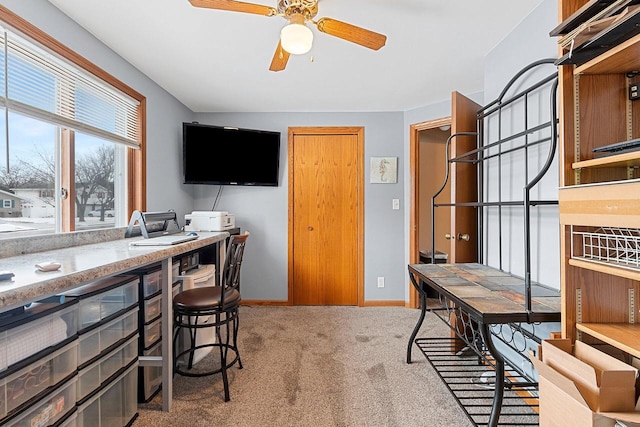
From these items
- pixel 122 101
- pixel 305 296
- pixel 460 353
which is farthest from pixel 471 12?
pixel 305 296

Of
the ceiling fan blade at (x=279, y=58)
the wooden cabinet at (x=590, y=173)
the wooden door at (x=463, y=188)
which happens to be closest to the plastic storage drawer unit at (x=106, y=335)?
the ceiling fan blade at (x=279, y=58)

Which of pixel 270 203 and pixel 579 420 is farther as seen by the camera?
pixel 270 203

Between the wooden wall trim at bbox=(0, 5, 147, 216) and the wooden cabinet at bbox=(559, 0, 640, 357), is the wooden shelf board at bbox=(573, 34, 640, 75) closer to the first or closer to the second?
the wooden cabinet at bbox=(559, 0, 640, 357)

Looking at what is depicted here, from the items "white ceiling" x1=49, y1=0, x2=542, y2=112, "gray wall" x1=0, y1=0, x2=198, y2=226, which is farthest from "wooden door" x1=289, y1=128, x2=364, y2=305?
"gray wall" x1=0, y1=0, x2=198, y2=226

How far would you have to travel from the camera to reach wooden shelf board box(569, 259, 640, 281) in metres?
0.94

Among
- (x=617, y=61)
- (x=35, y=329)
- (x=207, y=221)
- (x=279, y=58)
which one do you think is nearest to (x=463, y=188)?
(x=617, y=61)

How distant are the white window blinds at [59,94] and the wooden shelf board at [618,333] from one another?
2708mm

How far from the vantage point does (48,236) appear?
175 cm

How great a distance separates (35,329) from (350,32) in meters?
1.83

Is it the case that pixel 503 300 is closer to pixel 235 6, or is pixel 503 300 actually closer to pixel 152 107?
pixel 235 6

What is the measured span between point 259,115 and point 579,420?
362cm

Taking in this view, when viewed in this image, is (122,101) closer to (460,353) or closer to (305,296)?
(305,296)

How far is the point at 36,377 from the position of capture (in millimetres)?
1056

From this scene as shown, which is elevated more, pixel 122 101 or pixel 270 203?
pixel 122 101
